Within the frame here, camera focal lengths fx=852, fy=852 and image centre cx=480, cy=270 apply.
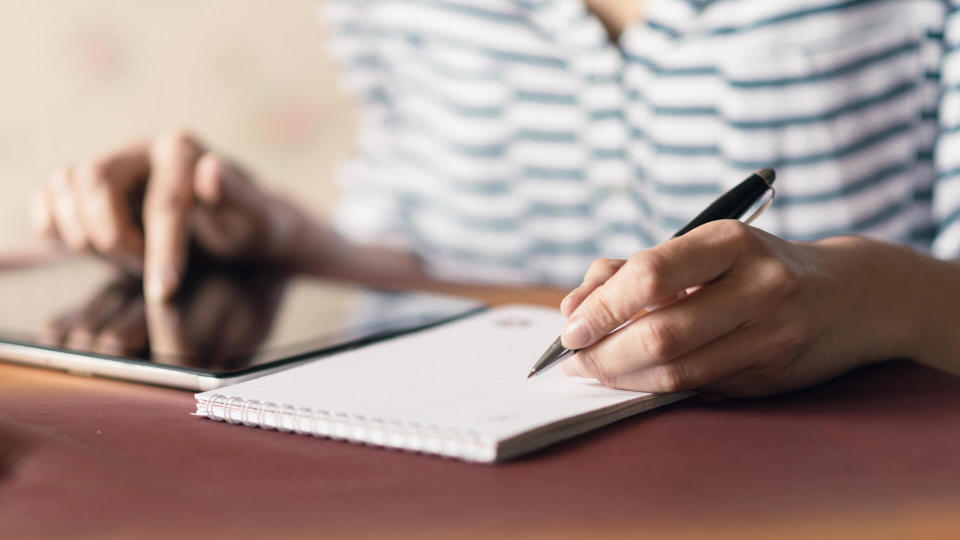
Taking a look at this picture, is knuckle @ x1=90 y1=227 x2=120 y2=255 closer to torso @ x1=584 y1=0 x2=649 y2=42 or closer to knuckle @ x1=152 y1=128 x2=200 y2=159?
knuckle @ x1=152 y1=128 x2=200 y2=159

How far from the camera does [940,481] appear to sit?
276 mm

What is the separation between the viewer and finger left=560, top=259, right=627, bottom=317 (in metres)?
0.35

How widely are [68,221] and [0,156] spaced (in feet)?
2.37

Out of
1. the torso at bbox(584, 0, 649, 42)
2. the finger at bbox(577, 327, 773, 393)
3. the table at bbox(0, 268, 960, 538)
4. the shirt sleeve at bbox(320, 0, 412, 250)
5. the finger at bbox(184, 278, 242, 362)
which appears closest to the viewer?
the table at bbox(0, 268, 960, 538)

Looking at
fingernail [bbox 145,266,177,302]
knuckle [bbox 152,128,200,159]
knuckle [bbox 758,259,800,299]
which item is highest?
knuckle [bbox 758,259,800,299]

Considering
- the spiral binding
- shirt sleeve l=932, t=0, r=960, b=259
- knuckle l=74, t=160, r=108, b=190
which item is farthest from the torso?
the spiral binding

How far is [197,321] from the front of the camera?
0.54m

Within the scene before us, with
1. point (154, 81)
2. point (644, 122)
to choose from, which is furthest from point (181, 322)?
point (154, 81)

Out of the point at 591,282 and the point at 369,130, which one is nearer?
the point at 591,282

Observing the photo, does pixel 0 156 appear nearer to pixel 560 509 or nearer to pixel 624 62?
pixel 624 62

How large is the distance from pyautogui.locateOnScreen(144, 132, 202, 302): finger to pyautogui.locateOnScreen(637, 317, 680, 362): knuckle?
0.41 metres

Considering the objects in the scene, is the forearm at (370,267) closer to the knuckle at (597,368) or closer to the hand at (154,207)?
the hand at (154,207)

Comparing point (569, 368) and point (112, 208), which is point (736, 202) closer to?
point (569, 368)

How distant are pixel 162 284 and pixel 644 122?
0.47 metres
